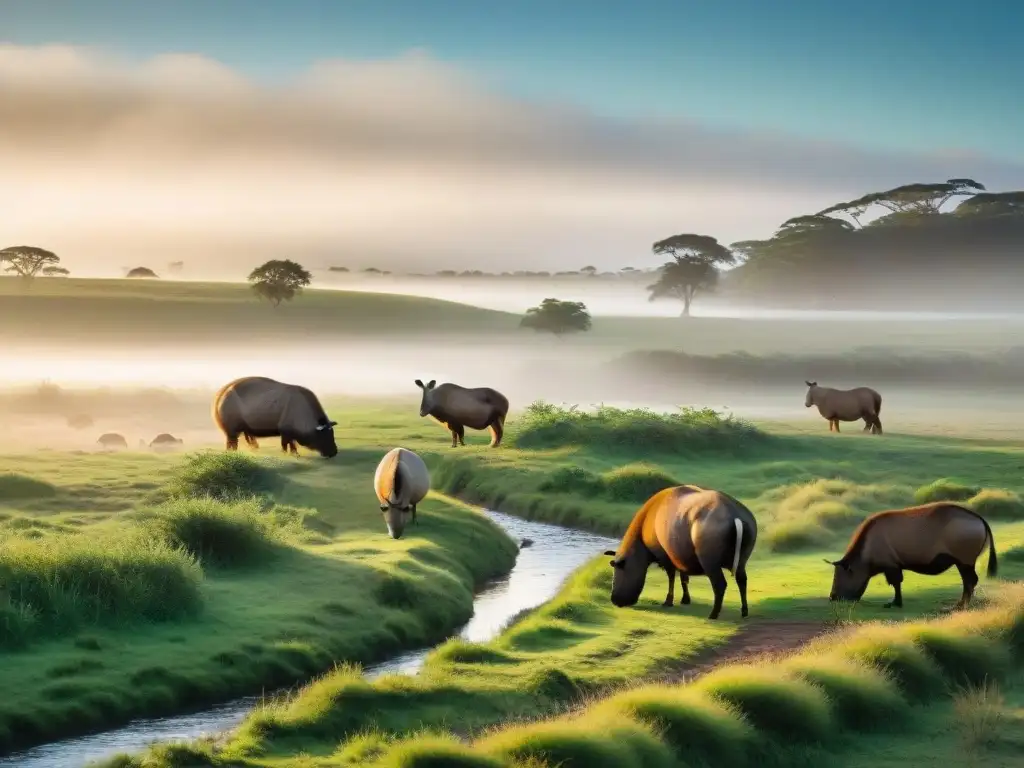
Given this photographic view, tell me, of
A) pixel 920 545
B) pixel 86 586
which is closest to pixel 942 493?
pixel 920 545

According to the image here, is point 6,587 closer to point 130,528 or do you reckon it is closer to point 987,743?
point 130,528

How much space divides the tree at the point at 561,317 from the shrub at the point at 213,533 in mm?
100904

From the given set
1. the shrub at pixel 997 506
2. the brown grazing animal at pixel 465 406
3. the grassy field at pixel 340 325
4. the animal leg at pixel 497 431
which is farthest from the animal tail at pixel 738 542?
the grassy field at pixel 340 325

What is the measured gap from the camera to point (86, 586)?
24047mm

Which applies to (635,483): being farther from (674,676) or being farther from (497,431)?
(674,676)

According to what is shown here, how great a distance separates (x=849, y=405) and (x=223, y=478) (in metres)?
35.3

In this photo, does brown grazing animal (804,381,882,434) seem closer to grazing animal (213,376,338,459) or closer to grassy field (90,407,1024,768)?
grassy field (90,407,1024,768)

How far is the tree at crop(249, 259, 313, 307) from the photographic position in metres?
131

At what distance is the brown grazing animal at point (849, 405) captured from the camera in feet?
207

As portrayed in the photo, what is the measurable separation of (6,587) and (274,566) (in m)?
6.84

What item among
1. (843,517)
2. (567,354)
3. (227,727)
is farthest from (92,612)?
(567,354)

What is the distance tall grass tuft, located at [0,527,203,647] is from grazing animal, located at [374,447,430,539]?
26.7ft

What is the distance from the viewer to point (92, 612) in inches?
934

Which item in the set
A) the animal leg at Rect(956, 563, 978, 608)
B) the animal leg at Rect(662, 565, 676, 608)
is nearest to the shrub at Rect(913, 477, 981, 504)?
the animal leg at Rect(956, 563, 978, 608)
